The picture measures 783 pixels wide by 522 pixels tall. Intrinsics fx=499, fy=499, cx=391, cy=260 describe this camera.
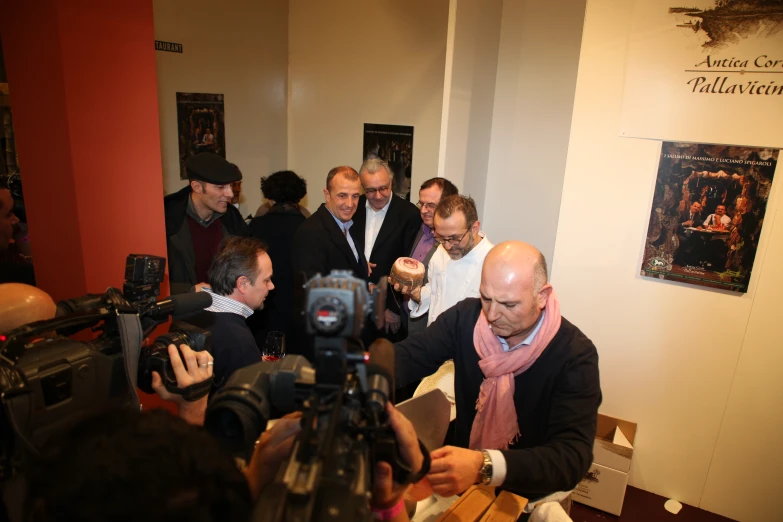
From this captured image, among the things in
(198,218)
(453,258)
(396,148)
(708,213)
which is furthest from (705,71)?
(198,218)

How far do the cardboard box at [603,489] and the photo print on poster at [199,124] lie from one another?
12.4ft

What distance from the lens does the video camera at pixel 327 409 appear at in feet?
2.30

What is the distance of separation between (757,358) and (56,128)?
3.64 meters

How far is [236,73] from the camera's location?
4.63 meters

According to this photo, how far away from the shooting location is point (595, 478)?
291 centimetres

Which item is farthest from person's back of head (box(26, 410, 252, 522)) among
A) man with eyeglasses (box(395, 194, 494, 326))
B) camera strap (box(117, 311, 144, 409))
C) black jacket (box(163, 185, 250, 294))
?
black jacket (box(163, 185, 250, 294))

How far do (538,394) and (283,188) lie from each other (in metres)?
2.47

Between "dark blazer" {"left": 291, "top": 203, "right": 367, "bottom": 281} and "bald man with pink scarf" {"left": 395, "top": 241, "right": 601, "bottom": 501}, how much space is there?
1.32 m

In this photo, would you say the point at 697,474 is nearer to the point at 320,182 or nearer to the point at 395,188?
the point at 395,188

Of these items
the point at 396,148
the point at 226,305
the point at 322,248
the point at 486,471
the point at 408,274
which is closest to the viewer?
the point at 486,471

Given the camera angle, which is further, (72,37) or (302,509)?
(72,37)

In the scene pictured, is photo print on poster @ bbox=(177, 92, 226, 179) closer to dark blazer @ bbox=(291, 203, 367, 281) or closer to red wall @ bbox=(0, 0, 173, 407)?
dark blazer @ bbox=(291, 203, 367, 281)

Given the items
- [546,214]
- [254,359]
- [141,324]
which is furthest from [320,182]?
[141,324]

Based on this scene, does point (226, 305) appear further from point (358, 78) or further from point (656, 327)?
point (358, 78)
